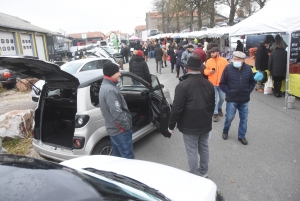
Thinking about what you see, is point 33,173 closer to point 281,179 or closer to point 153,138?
point 281,179

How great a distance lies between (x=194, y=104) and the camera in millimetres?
2930

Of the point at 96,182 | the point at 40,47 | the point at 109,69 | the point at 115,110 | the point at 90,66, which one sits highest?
the point at 40,47

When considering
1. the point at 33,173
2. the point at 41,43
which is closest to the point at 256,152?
the point at 33,173

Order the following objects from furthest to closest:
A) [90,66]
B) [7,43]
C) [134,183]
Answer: [7,43] → [90,66] → [134,183]

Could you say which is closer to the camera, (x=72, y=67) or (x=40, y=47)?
(x=72, y=67)

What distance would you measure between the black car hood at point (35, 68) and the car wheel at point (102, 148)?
3.41ft

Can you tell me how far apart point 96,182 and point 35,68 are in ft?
7.83

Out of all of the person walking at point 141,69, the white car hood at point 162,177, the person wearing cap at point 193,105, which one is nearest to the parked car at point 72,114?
the person wearing cap at point 193,105

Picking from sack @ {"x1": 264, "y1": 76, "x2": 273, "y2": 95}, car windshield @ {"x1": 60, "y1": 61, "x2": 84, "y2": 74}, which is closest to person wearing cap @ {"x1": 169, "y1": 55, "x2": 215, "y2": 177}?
sack @ {"x1": 264, "y1": 76, "x2": 273, "y2": 95}

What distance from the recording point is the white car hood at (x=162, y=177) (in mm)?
1964

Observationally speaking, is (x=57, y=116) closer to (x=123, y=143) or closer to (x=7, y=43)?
(x=123, y=143)

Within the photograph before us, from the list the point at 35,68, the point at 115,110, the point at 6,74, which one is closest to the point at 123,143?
the point at 115,110

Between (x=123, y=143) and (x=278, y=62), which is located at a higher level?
(x=278, y=62)

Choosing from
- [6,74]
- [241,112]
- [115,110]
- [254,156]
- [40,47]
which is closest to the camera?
[115,110]
